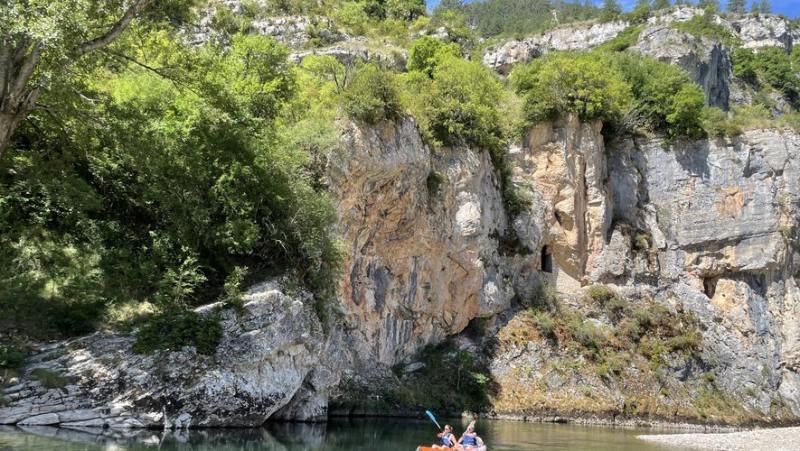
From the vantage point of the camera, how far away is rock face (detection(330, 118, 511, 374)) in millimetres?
28625

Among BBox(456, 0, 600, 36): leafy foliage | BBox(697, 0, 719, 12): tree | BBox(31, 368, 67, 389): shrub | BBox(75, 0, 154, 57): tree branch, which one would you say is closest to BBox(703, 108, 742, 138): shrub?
BBox(75, 0, 154, 57): tree branch

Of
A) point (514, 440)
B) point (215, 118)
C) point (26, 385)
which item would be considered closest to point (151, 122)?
point (215, 118)

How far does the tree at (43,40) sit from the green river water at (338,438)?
21.9 ft

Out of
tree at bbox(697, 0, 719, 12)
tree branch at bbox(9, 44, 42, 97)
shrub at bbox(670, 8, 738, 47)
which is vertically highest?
tree at bbox(697, 0, 719, 12)

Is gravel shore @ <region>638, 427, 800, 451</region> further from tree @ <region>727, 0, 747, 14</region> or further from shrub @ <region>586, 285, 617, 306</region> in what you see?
tree @ <region>727, 0, 747, 14</region>

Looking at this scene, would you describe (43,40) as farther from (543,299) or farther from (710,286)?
(710,286)

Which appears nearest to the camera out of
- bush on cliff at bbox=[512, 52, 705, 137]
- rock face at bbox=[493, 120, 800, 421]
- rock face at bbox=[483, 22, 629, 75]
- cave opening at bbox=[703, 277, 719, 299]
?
rock face at bbox=[493, 120, 800, 421]

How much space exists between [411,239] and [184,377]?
1608 centimetres

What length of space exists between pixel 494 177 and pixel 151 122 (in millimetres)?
22676

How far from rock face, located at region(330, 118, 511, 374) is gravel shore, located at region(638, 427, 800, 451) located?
11401 mm

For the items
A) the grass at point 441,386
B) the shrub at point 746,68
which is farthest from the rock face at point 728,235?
the shrub at point 746,68

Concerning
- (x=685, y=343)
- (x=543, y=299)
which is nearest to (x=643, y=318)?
(x=685, y=343)

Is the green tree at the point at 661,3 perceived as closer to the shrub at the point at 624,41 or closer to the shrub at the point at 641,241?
the shrub at the point at 624,41

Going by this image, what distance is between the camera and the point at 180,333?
1762 cm
